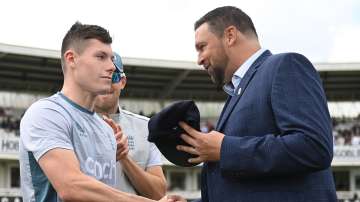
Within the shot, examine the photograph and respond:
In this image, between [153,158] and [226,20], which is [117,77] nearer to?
[153,158]

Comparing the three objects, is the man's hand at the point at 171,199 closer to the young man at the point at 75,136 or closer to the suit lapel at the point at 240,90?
the young man at the point at 75,136

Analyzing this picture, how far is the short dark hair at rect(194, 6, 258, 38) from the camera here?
135 inches

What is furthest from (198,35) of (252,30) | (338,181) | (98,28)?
(338,181)

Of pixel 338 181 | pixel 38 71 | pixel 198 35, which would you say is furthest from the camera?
pixel 338 181

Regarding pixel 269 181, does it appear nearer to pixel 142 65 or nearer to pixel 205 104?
pixel 142 65

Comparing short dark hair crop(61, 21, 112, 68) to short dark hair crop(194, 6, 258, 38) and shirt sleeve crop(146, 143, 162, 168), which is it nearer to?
short dark hair crop(194, 6, 258, 38)

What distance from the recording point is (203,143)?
3096 millimetres

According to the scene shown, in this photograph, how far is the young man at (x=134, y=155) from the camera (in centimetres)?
417

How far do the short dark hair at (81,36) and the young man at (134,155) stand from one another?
751 mm

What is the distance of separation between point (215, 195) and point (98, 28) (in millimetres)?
1035

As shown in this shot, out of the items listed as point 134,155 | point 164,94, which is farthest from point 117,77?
point 164,94

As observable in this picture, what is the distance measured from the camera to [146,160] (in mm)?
4457

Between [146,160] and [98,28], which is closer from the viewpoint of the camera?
[98,28]

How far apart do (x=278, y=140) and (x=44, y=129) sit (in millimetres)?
1049
